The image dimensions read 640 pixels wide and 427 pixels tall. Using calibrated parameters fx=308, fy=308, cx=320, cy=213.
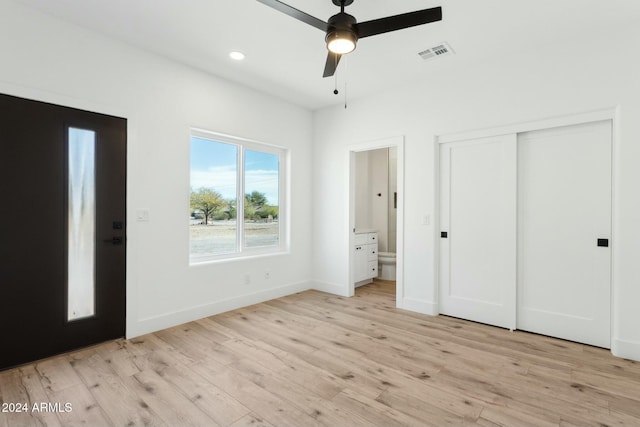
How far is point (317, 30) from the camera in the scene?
9.12ft

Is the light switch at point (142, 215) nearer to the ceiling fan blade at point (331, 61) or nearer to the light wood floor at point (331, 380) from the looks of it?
the light wood floor at point (331, 380)

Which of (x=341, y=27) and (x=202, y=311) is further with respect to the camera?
(x=202, y=311)

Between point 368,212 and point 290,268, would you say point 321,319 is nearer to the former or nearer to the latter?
point 290,268

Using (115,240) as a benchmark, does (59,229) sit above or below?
above

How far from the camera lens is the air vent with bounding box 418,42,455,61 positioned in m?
3.03

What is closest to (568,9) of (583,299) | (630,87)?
(630,87)

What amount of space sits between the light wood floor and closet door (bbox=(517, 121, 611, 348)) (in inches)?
10.0

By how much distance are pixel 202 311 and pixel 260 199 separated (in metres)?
1.66

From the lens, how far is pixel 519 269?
326 cm

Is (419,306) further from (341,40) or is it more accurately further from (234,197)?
(341,40)

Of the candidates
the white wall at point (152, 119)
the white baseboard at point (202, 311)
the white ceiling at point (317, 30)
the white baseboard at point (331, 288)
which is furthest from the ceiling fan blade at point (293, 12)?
the white baseboard at point (331, 288)

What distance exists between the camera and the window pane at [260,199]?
427 cm

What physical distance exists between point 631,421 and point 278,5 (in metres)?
3.31

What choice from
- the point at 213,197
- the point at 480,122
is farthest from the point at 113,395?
the point at 480,122
